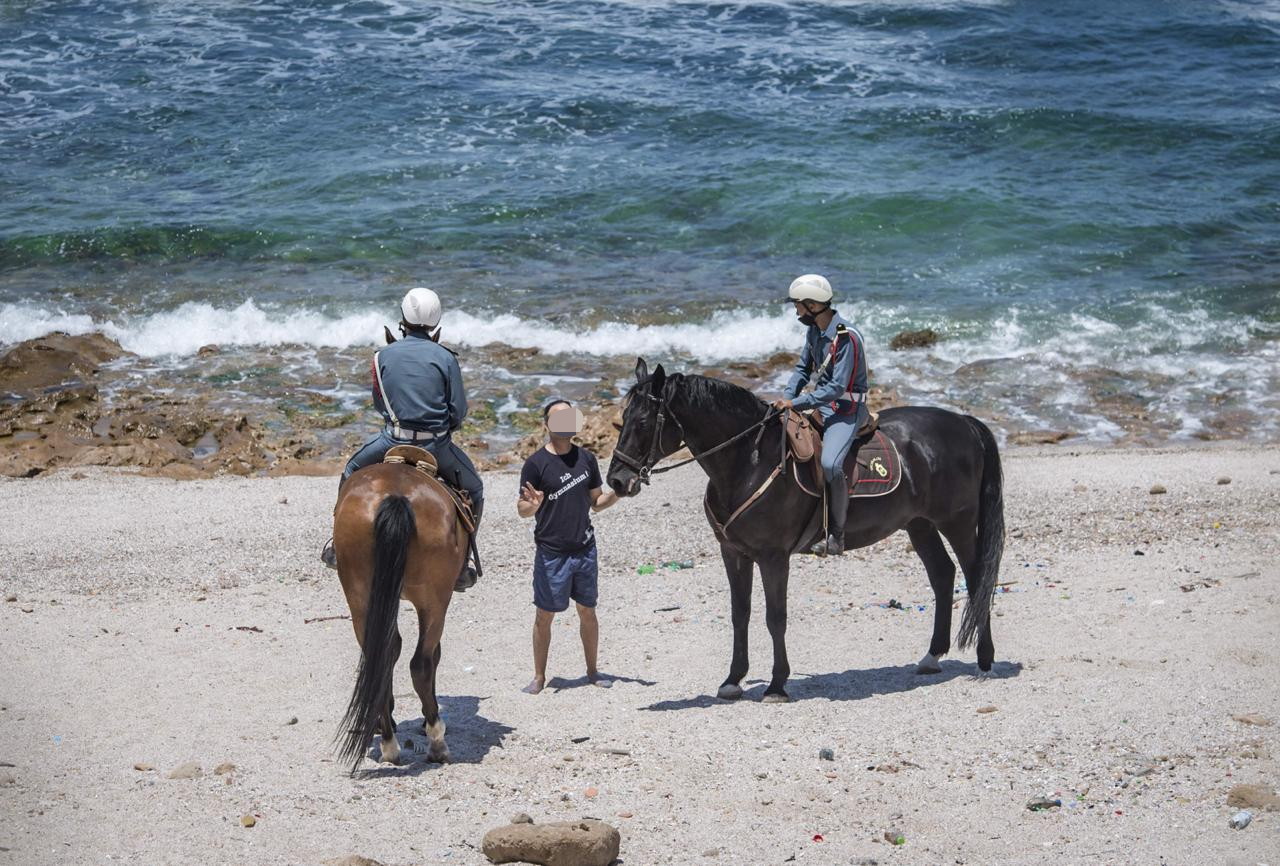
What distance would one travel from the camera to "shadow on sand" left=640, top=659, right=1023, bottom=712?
911 centimetres

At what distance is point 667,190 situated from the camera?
91.5 ft

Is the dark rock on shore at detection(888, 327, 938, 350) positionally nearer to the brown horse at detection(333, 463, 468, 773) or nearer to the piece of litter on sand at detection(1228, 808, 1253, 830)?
the brown horse at detection(333, 463, 468, 773)

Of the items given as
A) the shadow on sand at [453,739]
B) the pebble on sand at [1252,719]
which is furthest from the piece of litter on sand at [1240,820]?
the shadow on sand at [453,739]

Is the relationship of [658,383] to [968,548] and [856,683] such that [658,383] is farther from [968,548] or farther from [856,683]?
[968,548]

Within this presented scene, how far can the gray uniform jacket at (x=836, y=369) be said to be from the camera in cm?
895

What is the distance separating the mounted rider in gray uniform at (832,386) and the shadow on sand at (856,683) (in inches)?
36.0

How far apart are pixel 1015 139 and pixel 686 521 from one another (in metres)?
20.4

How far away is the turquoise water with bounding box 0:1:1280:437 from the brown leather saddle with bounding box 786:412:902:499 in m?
9.00

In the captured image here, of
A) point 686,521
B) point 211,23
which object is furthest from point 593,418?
point 211,23

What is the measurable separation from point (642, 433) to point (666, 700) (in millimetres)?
1879

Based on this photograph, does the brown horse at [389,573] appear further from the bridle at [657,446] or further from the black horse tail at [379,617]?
the bridle at [657,446]

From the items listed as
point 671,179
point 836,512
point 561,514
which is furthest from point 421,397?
point 671,179

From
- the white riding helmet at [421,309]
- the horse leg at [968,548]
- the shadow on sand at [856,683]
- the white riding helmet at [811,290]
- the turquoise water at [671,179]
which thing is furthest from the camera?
the turquoise water at [671,179]

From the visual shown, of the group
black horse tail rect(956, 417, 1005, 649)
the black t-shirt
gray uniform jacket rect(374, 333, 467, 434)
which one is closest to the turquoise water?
black horse tail rect(956, 417, 1005, 649)
